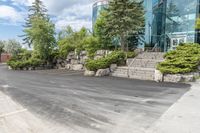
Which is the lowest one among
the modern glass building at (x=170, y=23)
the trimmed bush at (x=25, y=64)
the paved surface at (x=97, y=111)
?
the paved surface at (x=97, y=111)

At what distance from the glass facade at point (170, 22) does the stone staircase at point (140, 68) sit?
15.9 ft

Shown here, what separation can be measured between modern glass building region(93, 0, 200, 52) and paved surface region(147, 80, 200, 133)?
61.3 feet

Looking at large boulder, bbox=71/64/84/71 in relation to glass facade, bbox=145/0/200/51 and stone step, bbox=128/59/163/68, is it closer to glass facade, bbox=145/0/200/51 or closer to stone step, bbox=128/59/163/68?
stone step, bbox=128/59/163/68

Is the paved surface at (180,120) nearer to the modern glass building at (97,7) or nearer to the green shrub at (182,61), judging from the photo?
the green shrub at (182,61)

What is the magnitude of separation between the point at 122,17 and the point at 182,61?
993 centimetres

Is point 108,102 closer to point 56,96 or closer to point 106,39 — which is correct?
point 56,96

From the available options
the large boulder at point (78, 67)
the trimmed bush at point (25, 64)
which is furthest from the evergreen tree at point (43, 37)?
the large boulder at point (78, 67)

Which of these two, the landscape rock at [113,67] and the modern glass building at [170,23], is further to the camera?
the modern glass building at [170,23]

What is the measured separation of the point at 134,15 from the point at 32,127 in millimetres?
20643

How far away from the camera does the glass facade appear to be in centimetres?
2486

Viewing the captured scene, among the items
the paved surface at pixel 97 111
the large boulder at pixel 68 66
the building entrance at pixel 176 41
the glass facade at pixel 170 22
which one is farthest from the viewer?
the large boulder at pixel 68 66

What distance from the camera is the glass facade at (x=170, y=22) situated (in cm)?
2486

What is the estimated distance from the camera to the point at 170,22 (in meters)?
27.1

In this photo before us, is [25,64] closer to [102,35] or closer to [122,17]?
[102,35]
